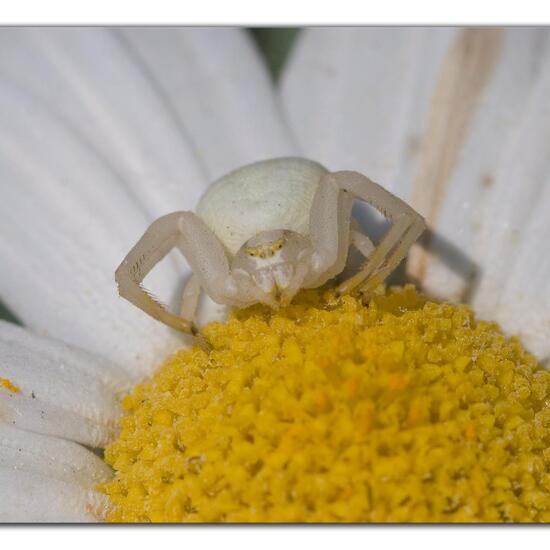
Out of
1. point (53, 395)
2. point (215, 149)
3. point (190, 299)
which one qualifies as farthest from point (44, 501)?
point (215, 149)

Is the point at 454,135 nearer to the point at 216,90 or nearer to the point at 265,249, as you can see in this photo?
the point at 216,90

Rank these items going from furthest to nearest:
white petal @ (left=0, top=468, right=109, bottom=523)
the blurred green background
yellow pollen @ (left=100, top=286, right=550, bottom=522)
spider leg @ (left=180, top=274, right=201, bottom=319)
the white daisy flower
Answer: the blurred green background
the white daisy flower
spider leg @ (left=180, top=274, right=201, bottom=319)
white petal @ (left=0, top=468, right=109, bottom=523)
yellow pollen @ (left=100, top=286, right=550, bottom=522)

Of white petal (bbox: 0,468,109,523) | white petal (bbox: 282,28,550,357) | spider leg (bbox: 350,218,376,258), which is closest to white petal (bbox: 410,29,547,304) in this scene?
white petal (bbox: 282,28,550,357)

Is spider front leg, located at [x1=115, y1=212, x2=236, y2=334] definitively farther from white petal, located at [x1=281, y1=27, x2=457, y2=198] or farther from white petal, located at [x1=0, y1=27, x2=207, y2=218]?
white petal, located at [x1=281, y1=27, x2=457, y2=198]

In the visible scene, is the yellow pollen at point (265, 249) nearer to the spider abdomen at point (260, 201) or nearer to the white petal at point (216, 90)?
the spider abdomen at point (260, 201)

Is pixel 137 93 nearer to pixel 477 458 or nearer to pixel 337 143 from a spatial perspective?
pixel 337 143

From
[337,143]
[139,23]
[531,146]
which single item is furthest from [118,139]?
[531,146]
